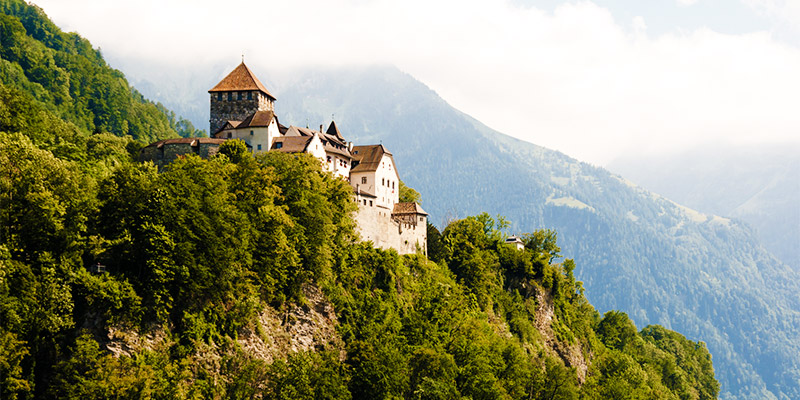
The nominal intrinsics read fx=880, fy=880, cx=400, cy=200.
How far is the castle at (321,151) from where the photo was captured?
300 feet

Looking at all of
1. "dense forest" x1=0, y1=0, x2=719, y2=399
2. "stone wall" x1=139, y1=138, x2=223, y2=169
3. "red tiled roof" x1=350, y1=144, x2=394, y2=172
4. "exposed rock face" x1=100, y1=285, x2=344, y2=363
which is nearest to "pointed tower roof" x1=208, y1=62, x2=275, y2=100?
"dense forest" x1=0, y1=0, x2=719, y2=399

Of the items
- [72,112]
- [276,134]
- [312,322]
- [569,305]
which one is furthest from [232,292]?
[72,112]

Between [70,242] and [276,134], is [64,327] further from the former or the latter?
[276,134]

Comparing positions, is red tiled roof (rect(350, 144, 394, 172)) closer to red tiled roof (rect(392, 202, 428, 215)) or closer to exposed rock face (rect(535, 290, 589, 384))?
red tiled roof (rect(392, 202, 428, 215))

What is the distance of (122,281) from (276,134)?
3623cm

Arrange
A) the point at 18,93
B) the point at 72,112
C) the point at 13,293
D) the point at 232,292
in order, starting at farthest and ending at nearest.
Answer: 1. the point at 72,112
2. the point at 18,93
3. the point at 232,292
4. the point at 13,293

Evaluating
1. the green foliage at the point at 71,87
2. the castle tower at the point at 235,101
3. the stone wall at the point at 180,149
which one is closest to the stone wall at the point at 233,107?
the castle tower at the point at 235,101

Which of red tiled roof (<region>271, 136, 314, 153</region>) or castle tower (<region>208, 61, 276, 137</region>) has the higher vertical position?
castle tower (<region>208, 61, 276, 137</region>)

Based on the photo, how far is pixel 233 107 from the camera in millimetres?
102625

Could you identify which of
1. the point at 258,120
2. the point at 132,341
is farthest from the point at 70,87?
the point at 132,341

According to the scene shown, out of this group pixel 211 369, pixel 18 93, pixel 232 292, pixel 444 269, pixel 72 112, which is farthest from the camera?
pixel 72 112

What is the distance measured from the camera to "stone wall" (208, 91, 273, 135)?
102 m

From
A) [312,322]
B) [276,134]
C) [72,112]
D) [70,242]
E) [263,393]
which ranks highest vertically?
[72,112]

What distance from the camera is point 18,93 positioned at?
85.9 m
